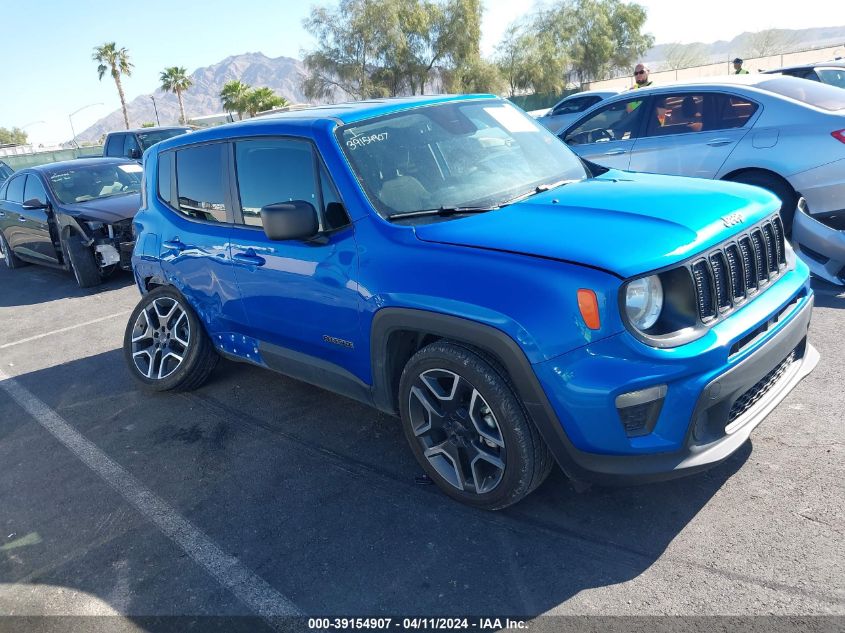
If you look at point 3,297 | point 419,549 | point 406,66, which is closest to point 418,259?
point 419,549

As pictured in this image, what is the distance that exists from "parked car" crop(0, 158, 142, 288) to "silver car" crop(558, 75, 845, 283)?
6158 mm

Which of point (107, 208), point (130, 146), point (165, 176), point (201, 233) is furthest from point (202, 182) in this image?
point (130, 146)

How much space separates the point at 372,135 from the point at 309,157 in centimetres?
36

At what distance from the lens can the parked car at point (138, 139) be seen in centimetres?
1569

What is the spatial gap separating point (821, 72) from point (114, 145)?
1513cm

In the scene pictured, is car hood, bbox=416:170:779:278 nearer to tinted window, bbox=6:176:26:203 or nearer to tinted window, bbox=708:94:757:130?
tinted window, bbox=708:94:757:130

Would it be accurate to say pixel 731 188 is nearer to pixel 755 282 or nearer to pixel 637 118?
pixel 755 282

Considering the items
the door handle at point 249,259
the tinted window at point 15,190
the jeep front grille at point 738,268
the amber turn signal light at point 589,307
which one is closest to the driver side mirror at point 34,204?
the tinted window at point 15,190

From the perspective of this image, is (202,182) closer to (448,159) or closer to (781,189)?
(448,159)

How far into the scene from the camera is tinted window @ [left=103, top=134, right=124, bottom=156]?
54.3ft

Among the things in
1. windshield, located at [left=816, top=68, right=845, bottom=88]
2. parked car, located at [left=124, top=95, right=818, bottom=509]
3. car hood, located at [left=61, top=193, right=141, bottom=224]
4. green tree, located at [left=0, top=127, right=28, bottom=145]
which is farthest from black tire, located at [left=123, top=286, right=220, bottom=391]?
green tree, located at [left=0, top=127, right=28, bottom=145]

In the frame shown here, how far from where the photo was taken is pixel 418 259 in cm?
306

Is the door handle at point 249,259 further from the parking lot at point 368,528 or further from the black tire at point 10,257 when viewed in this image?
the black tire at point 10,257

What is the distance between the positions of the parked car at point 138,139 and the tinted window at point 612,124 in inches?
418
